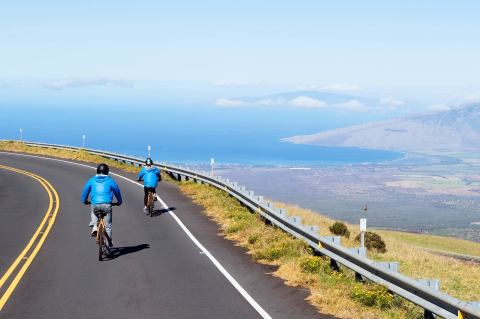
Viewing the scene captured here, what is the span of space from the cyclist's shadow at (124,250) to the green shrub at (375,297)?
6.09m

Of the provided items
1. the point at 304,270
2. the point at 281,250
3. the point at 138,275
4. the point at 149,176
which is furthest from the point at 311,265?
the point at 149,176

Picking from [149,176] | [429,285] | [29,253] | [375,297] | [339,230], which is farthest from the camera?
[339,230]

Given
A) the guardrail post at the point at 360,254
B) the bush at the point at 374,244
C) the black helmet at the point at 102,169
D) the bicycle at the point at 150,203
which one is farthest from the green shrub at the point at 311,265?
the bush at the point at 374,244

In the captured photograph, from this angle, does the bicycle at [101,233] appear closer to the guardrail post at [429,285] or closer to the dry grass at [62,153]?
the guardrail post at [429,285]

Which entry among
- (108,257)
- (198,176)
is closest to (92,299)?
(108,257)

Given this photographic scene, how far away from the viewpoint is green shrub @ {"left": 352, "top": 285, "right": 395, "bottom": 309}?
10.1m

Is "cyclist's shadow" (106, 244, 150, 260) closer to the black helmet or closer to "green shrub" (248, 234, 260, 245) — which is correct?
the black helmet

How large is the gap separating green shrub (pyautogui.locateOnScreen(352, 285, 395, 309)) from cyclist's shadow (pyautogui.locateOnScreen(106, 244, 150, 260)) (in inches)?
240

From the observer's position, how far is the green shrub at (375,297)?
10059 mm

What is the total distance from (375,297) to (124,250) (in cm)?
719

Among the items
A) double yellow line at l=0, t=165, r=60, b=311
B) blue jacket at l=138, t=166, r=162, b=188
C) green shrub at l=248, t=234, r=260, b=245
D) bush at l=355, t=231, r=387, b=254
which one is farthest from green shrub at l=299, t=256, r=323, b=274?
A: bush at l=355, t=231, r=387, b=254

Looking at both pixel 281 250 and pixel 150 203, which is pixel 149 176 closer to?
pixel 150 203

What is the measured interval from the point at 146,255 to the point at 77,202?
11437 millimetres

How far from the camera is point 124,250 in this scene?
50.6 feet
